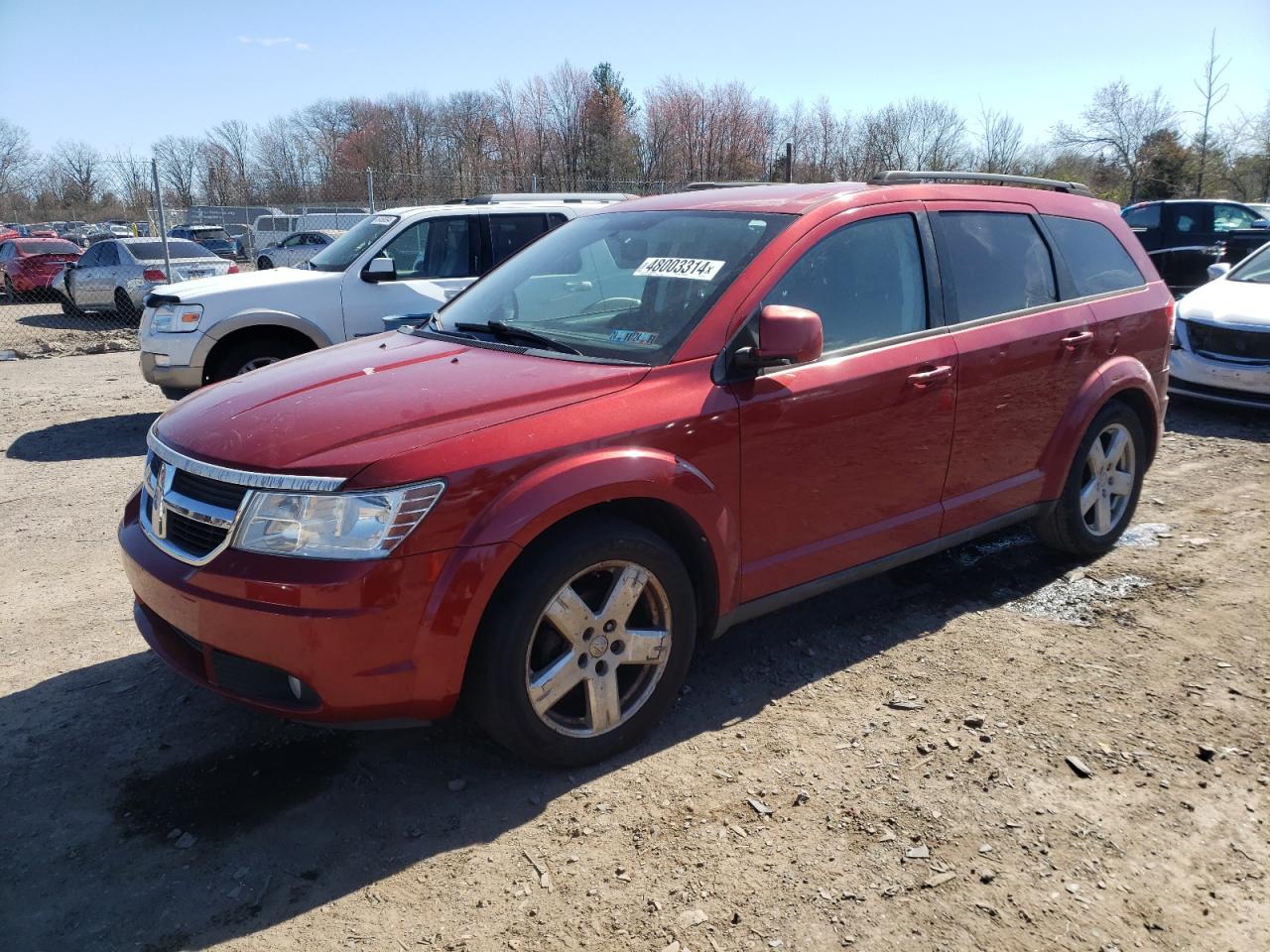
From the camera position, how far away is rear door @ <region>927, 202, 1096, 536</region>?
4004 millimetres

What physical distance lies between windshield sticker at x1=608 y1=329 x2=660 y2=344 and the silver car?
14077 millimetres

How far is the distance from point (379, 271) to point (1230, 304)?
24.6 feet

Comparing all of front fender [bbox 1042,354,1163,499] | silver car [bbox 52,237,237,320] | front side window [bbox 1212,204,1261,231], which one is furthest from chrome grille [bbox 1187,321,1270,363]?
silver car [bbox 52,237,237,320]

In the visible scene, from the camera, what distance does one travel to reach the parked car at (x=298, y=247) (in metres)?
24.0

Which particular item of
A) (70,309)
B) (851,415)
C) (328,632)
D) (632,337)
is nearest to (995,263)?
(851,415)

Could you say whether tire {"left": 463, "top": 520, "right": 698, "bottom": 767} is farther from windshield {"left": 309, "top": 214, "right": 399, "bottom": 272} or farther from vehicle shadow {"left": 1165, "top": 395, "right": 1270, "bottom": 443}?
vehicle shadow {"left": 1165, "top": 395, "right": 1270, "bottom": 443}

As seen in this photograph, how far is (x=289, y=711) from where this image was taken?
272 centimetres

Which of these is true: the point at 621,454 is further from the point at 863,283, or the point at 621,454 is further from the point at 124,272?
the point at 124,272

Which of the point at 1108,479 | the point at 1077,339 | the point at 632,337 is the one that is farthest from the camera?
the point at 1108,479

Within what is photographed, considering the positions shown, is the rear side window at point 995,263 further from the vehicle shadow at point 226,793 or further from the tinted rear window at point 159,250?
the tinted rear window at point 159,250

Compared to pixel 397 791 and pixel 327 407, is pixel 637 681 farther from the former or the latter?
pixel 327 407

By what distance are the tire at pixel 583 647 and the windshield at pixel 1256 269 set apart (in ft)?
27.8

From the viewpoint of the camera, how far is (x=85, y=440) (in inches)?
309

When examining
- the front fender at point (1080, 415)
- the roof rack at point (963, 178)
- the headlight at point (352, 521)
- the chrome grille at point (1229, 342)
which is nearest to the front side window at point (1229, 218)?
the chrome grille at point (1229, 342)
